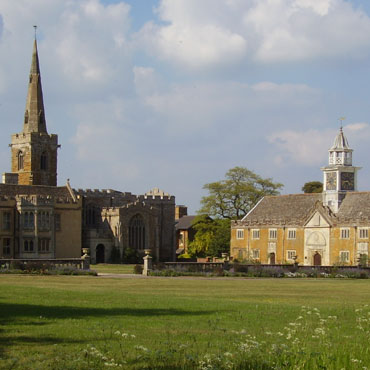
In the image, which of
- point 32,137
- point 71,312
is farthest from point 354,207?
point 71,312

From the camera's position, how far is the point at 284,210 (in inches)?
3455

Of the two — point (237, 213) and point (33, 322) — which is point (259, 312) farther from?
point (237, 213)

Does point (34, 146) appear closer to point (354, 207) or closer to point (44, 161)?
point (44, 161)

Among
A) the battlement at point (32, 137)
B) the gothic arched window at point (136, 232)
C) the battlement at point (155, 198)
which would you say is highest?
the battlement at point (32, 137)

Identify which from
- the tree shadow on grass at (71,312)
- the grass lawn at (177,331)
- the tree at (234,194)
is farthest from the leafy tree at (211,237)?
the tree shadow on grass at (71,312)

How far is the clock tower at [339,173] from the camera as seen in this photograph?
85000mm

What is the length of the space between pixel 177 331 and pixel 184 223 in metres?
103

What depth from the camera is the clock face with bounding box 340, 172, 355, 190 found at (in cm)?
8550

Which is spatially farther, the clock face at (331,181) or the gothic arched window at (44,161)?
the gothic arched window at (44,161)

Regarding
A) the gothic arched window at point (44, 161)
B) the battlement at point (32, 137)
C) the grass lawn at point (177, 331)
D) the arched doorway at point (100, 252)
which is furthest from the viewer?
the gothic arched window at point (44, 161)

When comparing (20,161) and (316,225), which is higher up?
(20,161)

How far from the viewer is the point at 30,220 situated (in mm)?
82312

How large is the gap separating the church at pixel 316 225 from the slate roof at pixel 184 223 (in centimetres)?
2939

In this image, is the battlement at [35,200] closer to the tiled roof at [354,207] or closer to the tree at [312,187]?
the tiled roof at [354,207]
